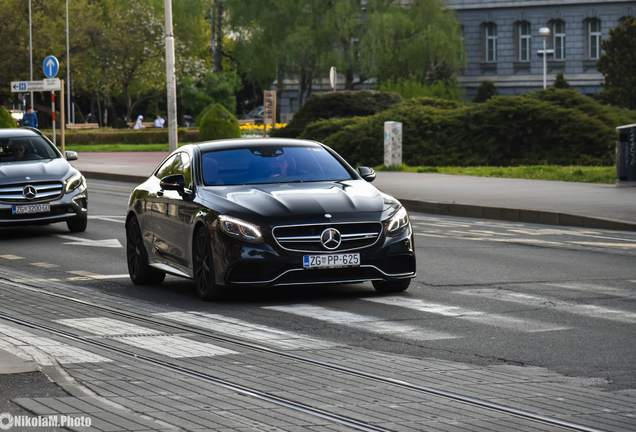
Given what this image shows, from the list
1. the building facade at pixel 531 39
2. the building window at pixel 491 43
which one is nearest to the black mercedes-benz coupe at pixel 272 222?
the building facade at pixel 531 39

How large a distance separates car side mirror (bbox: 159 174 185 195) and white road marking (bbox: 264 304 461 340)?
66.7 inches

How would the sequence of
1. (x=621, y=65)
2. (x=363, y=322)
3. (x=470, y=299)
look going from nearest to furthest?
1. (x=363, y=322)
2. (x=470, y=299)
3. (x=621, y=65)

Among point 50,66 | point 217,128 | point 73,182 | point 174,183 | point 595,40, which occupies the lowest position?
point 73,182

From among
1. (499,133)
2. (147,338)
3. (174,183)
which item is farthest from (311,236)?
(499,133)

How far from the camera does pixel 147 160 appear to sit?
134 ft

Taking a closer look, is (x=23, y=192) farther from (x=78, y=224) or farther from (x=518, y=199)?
(x=518, y=199)

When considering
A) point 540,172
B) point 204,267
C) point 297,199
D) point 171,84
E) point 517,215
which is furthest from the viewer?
point 171,84

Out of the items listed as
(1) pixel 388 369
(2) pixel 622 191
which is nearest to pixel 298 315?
(1) pixel 388 369

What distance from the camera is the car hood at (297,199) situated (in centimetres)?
976

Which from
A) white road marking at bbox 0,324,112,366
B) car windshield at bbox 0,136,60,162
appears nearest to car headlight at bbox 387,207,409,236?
white road marking at bbox 0,324,112,366

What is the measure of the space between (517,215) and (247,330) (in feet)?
37.4

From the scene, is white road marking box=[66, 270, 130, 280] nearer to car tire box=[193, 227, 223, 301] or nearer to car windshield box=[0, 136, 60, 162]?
car tire box=[193, 227, 223, 301]

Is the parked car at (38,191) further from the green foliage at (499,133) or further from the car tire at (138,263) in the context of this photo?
the green foliage at (499,133)

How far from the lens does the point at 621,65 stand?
51531mm
